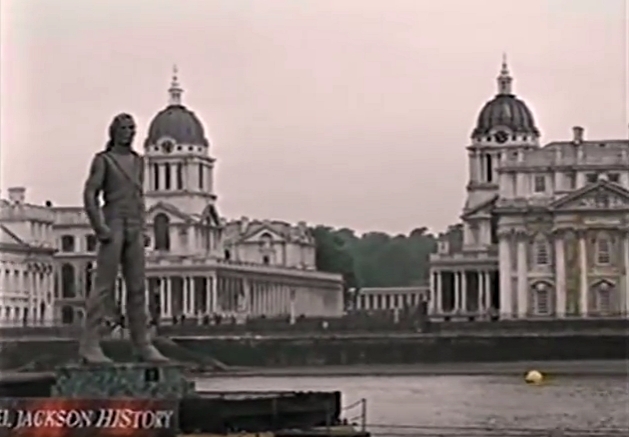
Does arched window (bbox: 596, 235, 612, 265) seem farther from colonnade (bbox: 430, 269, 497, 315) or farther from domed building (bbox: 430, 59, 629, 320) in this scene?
colonnade (bbox: 430, 269, 497, 315)

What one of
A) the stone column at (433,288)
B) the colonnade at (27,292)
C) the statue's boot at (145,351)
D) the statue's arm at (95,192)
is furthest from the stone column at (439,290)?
the statue's arm at (95,192)

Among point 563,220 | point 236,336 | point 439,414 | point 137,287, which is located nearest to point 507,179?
point 563,220

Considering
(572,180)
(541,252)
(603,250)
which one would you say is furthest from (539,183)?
(603,250)

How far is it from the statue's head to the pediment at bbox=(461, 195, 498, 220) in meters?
104

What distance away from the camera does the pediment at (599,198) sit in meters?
107

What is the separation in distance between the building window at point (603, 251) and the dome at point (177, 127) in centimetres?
4064

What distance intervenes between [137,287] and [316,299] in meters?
132

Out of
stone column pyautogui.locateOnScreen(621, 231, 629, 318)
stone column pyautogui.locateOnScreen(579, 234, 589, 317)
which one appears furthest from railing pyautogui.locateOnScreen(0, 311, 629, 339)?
stone column pyautogui.locateOnScreen(579, 234, 589, 317)

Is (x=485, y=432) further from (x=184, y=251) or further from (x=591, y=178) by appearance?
(x=184, y=251)

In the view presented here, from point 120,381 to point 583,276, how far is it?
8647cm

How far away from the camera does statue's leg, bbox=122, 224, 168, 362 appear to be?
2398 cm

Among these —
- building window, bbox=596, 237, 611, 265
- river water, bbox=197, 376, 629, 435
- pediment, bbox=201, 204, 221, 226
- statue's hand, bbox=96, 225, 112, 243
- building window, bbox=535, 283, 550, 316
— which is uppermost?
pediment, bbox=201, 204, 221, 226

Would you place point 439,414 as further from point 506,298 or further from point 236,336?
point 506,298

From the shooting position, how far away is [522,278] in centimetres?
11050
